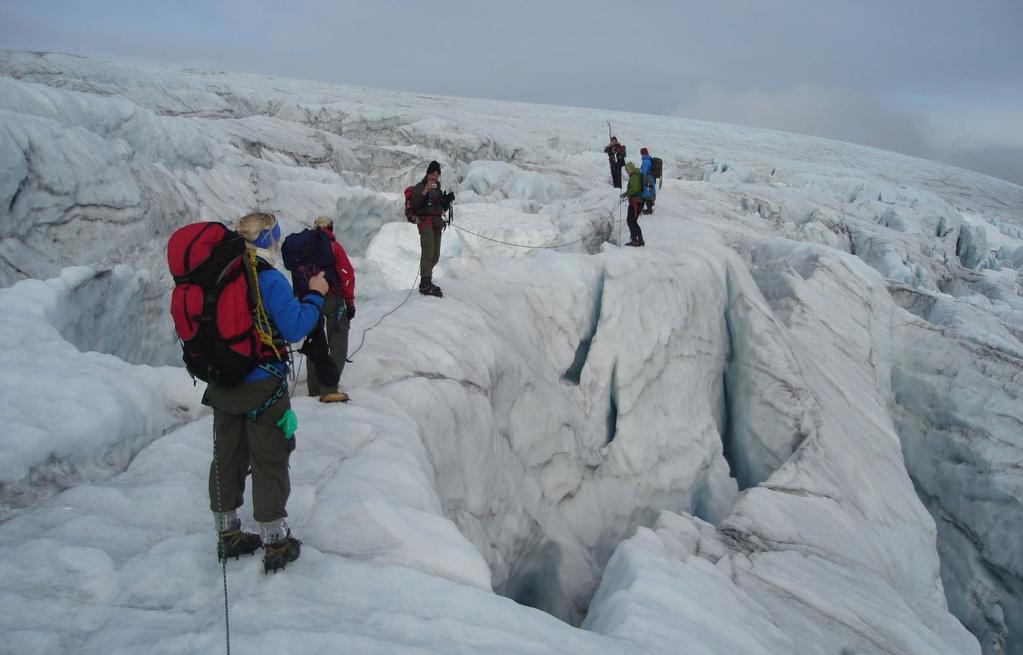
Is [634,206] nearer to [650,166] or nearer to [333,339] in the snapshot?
[650,166]

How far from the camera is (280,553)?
2861mm

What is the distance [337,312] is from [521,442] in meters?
2.94

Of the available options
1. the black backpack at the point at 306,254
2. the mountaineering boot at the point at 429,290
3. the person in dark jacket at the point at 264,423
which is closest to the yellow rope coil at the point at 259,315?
the person in dark jacket at the point at 264,423

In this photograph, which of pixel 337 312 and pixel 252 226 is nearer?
pixel 252 226

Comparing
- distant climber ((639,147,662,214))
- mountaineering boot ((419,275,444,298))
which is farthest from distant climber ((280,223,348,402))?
distant climber ((639,147,662,214))

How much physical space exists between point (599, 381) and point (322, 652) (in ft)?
21.1

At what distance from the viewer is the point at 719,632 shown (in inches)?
157

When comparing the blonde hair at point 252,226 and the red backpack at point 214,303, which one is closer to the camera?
the red backpack at point 214,303

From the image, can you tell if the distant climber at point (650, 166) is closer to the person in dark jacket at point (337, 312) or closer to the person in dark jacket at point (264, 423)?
the person in dark jacket at point (337, 312)

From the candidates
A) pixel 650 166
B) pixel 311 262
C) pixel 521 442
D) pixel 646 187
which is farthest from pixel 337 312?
pixel 650 166

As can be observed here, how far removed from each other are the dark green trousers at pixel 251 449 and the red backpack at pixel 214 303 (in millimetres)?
103

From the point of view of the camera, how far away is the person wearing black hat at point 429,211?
21.4 feet

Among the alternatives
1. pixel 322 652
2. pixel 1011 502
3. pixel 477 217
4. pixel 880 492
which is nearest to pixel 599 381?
pixel 880 492

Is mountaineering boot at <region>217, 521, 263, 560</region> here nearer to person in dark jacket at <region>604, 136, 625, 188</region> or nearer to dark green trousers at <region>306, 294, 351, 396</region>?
dark green trousers at <region>306, 294, 351, 396</region>
